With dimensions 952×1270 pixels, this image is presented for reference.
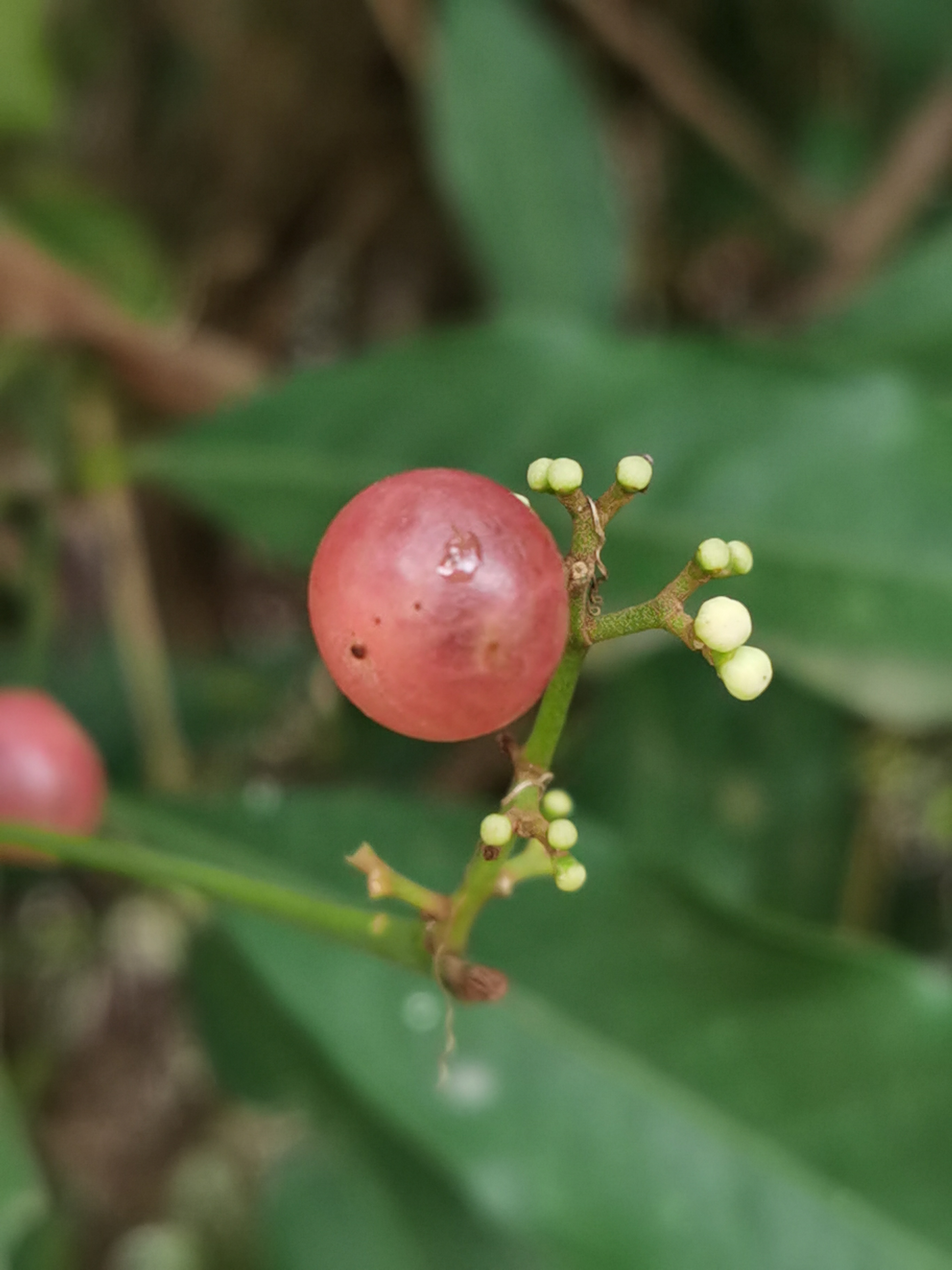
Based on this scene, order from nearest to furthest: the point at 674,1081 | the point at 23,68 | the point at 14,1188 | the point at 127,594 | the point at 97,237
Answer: the point at 14,1188
the point at 674,1081
the point at 23,68
the point at 127,594
the point at 97,237

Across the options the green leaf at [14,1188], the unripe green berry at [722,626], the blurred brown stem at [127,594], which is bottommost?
the green leaf at [14,1188]

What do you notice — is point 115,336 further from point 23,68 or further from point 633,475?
point 633,475

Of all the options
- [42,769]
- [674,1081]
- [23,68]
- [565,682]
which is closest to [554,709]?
[565,682]

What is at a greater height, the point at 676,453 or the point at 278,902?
the point at 676,453

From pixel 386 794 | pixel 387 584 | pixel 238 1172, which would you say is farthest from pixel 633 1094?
pixel 238 1172

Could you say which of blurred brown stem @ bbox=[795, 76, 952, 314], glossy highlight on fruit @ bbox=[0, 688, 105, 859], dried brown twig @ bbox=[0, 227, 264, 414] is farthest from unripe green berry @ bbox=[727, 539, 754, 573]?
blurred brown stem @ bbox=[795, 76, 952, 314]

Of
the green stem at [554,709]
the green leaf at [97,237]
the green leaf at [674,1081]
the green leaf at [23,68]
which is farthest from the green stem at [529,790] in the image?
the green leaf at [97,237]

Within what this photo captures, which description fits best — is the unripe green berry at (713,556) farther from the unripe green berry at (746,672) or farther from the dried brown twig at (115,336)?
the dried brown twig at (115,336)
